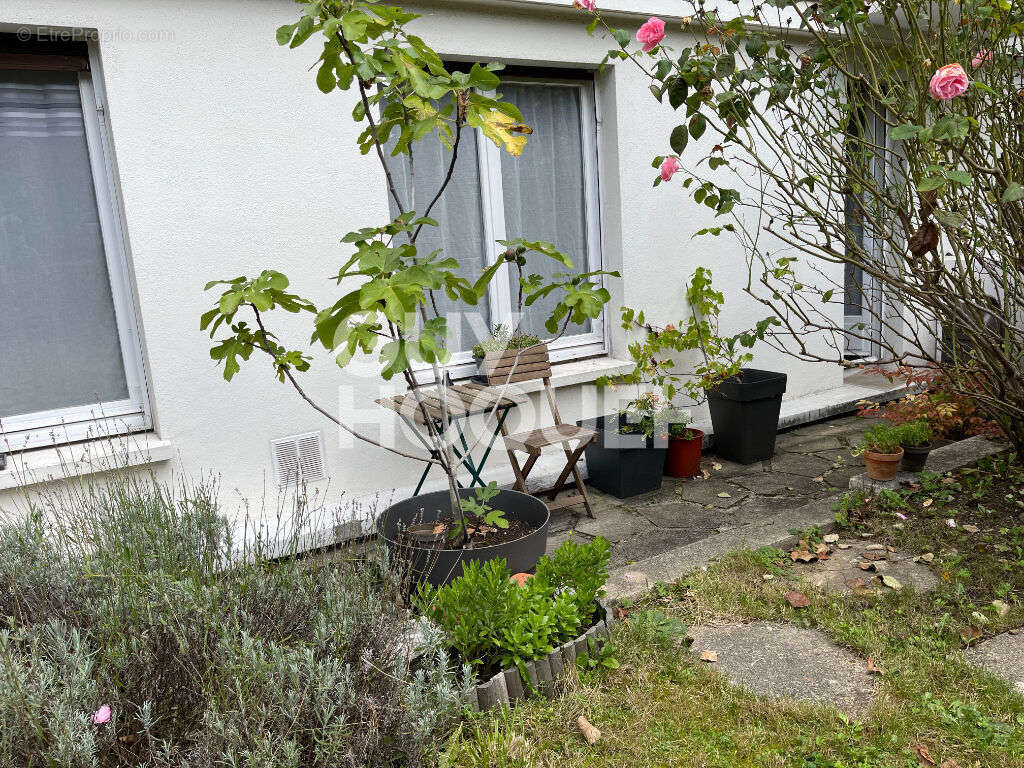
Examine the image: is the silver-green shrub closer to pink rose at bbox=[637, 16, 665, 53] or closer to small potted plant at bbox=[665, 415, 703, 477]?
pink rose at bbox=[637, 16, 665, 53]

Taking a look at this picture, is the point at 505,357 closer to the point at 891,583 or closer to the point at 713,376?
the point at 713,376

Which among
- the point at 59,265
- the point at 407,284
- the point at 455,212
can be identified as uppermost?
the point at 455,212

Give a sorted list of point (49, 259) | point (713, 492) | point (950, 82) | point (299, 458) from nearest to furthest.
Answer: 1. point (950, 82)
2. point (49, 259)
3. point (299, 458)
4. point (713, 492)

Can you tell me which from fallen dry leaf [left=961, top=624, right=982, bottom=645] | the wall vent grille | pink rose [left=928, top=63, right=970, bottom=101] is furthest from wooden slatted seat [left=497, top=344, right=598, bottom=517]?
pink rose [left=928, top=63, right=970, bottom=101]

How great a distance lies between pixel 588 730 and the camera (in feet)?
8.53

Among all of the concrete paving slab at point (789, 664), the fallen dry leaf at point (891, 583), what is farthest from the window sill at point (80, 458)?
the fallen dry leaf at point (891, 583)

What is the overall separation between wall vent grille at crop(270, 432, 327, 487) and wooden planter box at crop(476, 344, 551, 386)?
3.60 feet

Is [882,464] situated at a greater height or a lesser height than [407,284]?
lesser

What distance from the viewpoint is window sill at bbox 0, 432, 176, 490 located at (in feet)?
12.1

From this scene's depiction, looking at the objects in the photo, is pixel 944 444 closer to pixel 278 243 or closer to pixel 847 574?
pixel 847 574

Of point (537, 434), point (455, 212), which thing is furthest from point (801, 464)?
point (455, 212)

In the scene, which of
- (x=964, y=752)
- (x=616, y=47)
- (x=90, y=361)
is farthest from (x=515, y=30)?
(x=964, y=752)

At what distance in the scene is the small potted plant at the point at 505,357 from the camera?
4.71 m

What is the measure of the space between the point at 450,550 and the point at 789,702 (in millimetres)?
1420
